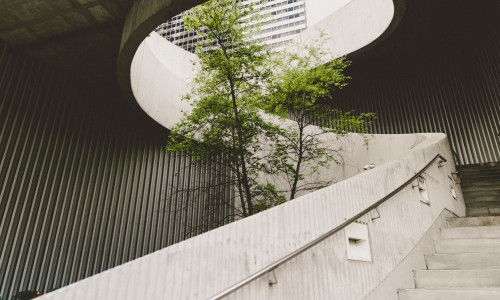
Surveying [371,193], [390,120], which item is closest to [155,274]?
[371,193]

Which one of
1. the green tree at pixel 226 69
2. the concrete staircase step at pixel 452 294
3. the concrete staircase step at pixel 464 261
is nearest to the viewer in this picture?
the concrete staircase step at pixel 452 294

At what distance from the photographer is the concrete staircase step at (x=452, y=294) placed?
97.1 inches

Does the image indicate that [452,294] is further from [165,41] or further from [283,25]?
[283,25]

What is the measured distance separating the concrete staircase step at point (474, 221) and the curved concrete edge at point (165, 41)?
4.33m

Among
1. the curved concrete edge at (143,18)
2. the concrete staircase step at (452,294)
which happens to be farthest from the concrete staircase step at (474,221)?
the curved concrete edge at (143,18)

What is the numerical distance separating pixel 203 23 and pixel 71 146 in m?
3.65

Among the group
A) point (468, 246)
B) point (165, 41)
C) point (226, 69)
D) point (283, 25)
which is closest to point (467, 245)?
point (468, 246)

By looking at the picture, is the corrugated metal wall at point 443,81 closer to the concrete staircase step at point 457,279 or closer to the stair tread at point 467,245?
the stair tread at point 467,245

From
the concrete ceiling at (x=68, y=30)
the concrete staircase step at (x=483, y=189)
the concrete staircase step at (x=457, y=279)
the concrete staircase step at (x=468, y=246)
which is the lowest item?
the concrete staircase step at (x=457, y=279)

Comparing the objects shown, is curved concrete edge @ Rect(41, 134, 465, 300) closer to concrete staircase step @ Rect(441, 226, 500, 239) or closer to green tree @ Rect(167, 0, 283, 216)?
concrete staircase step @ Rect(441, 226, 500, 239)

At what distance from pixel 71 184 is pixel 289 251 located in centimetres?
585

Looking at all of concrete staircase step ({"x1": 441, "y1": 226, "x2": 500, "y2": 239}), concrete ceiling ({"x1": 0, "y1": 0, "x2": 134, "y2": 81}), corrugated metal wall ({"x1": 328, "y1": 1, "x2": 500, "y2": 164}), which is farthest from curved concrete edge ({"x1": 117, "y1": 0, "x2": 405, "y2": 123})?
concrete staircase step ({"x1": 441, "y1": 226, "x2": 500, "y2": 239})

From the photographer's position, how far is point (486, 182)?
246 inches

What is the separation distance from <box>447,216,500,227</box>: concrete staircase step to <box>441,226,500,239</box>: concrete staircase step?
0.24 m
